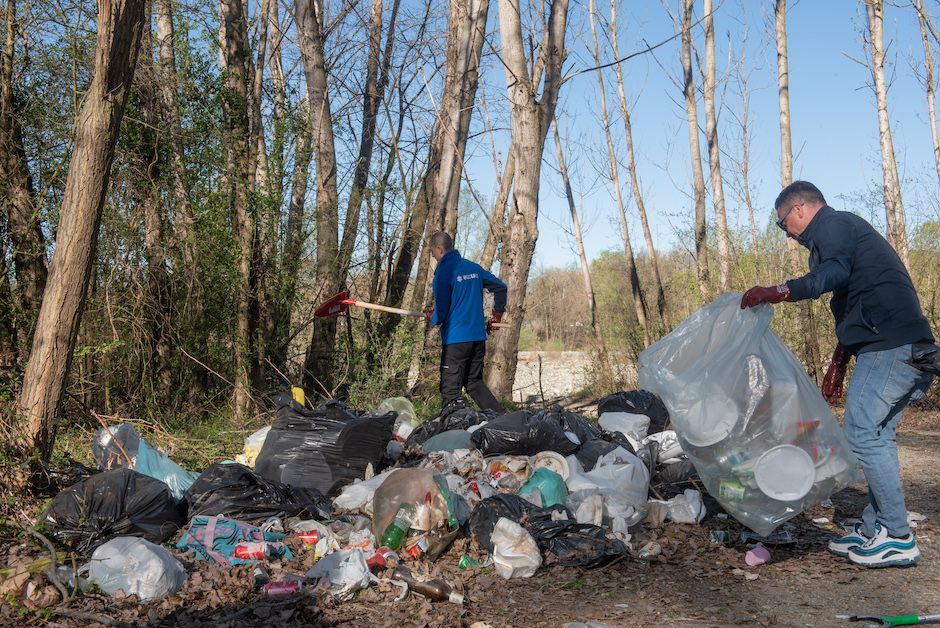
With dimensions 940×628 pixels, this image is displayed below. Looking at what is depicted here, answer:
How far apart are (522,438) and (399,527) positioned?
54.1 inches

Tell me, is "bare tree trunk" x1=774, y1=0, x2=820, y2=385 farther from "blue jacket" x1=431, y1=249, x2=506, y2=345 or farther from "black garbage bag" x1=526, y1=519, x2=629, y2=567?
"black garbage bag" x1=526, y1=519, x2=629, y2=567

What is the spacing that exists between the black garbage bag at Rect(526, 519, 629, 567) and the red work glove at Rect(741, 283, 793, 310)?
4.41 feet

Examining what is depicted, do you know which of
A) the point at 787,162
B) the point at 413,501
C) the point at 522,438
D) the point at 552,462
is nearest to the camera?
the point at 413,501

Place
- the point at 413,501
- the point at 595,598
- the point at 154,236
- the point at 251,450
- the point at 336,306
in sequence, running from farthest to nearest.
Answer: the point at 336,306 → the point at 154,236 → the point at 251,450 → the point at 413,501 → the point at 595,598

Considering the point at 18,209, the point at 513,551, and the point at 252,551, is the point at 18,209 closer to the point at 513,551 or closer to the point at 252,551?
the point at 252,551

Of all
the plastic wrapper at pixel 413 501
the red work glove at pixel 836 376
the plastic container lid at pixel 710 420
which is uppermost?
the red work glove at pixel 836 376

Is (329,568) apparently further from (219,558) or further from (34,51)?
(34,51)

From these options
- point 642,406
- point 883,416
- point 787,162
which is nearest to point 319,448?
point 642,406

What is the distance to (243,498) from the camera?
3475 millimetres

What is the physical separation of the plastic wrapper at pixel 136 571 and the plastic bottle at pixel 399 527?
3.09 feet

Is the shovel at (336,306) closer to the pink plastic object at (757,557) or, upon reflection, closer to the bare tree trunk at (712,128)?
the pink plastic object at (757,557)

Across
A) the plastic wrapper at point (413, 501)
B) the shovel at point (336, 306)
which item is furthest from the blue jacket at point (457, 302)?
the plastic wrapper at point (413, 501)

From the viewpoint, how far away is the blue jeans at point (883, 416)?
9.80 ft

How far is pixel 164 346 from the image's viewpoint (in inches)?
261
